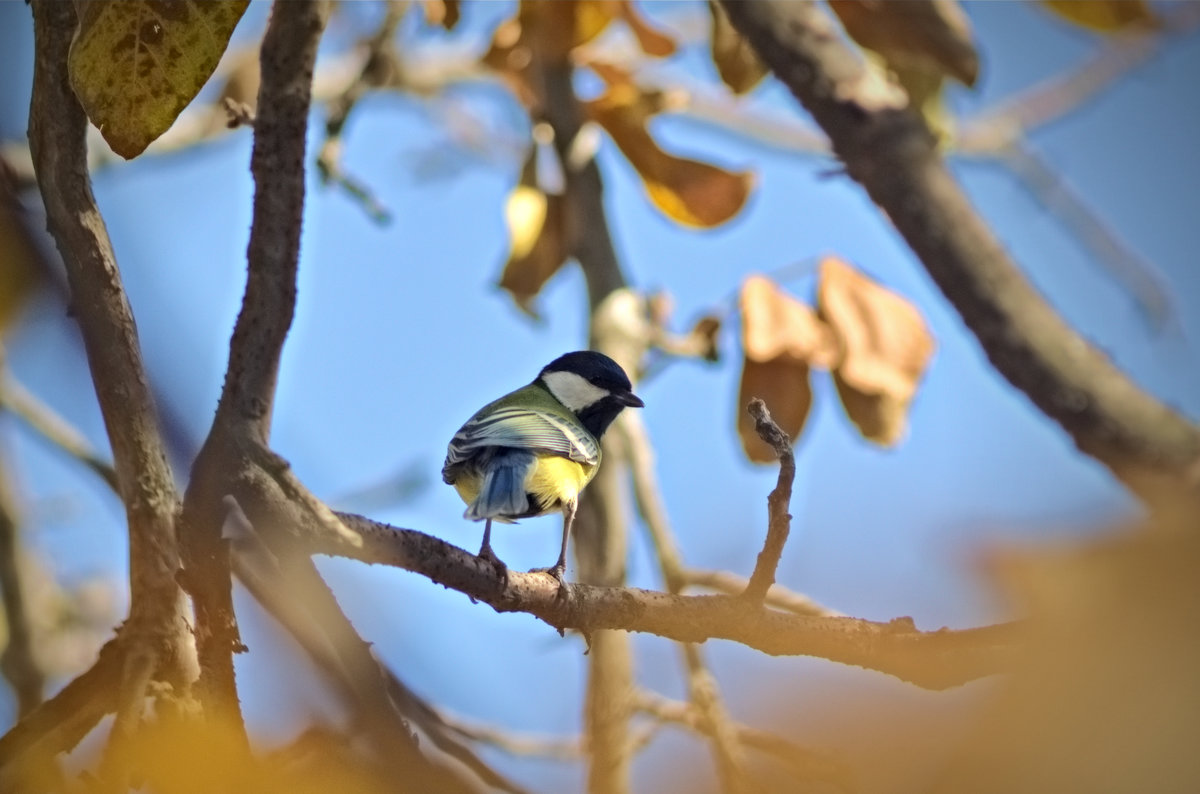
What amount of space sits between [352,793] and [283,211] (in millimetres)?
742

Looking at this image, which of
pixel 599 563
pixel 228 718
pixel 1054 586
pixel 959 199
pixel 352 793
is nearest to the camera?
pixel 1054 586

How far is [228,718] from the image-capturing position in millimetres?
897

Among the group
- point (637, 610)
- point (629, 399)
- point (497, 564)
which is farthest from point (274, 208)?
point (629, 399)

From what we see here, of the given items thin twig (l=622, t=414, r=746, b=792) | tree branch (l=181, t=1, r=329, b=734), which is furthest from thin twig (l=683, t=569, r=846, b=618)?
tree branch (l=181, t=1, r=329, b=734)

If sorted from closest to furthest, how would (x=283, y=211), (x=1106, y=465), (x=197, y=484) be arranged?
(x=197, y=484)
(x=283, y=211)
(x=1106, y=465)

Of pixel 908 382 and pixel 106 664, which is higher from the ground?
pixel 106 664

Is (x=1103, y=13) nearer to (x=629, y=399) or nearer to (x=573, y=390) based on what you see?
(x=629, y=399)

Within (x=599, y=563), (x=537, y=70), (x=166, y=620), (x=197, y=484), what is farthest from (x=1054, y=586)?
(x=537, y=70)

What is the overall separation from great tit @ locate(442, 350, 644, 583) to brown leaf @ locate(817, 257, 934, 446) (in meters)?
0.53

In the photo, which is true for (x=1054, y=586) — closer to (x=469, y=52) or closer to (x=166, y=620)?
(x=166, y=620)

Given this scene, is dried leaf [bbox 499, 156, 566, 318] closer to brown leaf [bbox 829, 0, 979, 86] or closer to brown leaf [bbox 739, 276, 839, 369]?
brown leaf [bbox 739, 276, 839, 369]

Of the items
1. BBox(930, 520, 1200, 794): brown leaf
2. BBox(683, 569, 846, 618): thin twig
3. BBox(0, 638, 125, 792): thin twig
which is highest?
BBox(0, 638, 125, 792): thin twig

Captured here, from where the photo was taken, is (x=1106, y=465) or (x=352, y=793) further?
(x=1106, y=465)

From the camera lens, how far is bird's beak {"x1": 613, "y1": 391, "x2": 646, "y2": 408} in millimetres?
2518
